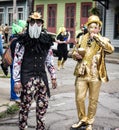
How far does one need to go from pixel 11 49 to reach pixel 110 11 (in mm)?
19819

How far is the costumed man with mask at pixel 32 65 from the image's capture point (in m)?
6.06

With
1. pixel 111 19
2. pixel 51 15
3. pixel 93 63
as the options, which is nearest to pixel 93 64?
pixel 93 63

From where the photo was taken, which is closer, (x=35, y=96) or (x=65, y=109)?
(x=35, y=96)

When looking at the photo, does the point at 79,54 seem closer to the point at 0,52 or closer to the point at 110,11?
the point at 0,52

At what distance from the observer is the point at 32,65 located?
20.0 feet

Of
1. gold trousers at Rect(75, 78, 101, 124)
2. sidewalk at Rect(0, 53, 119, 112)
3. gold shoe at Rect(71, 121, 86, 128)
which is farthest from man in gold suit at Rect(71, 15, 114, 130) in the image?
sidewalk at Rect(0, 53, 119, 112)

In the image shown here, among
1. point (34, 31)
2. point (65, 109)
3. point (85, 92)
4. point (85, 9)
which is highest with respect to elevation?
point (85, 9)

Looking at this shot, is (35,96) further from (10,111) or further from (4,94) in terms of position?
(4,94)

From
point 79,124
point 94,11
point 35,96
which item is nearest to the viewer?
point 35,96

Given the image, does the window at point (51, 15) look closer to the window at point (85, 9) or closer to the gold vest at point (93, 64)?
the window at point (85, 9)

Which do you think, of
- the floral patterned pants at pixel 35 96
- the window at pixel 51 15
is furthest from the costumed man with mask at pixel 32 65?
the window at pixel 51 15

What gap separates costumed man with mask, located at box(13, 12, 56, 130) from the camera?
6.06 m

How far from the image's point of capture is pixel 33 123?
7.46m

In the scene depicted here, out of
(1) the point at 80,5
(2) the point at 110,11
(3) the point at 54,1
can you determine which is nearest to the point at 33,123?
(2) the point at 110,11
